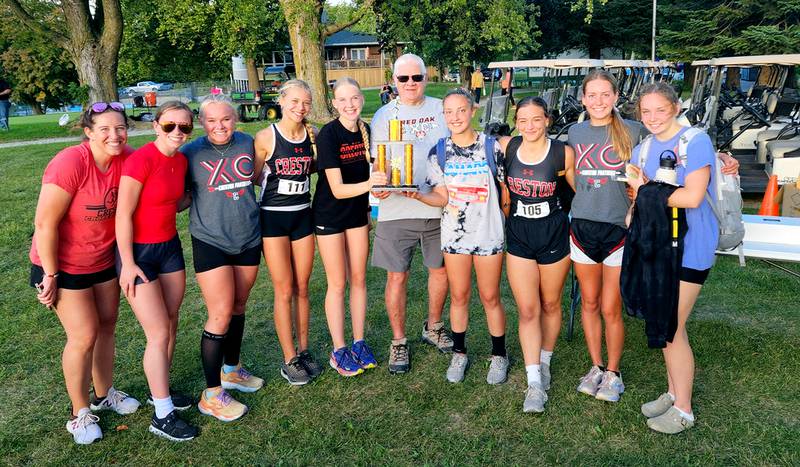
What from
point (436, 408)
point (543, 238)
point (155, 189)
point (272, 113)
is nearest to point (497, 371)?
point (436, 408)

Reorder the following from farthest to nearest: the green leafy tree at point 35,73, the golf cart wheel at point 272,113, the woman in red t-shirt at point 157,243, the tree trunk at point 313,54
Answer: the green leafy tree at point 35,73
the golf cart wheel at point 272,113
the tree trunk at point 313,54
the woman in red t-shirt at point 157,243

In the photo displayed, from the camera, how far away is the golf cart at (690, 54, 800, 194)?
9049 millimetres

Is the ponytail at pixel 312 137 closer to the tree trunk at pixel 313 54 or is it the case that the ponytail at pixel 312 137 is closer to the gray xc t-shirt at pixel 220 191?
the gray xc t-shirt at pixel 220 191

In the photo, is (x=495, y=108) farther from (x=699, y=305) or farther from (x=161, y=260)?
(x=161, y=260)

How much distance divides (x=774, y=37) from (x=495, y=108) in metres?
18.2

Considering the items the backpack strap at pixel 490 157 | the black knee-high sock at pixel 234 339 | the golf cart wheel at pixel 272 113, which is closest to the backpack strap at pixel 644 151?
the backpack strap at pixel 490 157

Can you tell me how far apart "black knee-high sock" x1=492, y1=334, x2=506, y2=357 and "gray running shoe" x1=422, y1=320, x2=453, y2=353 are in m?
0.50

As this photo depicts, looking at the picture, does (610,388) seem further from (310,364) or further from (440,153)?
(310,364)

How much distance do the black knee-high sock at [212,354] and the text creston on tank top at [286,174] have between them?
32.2 inches

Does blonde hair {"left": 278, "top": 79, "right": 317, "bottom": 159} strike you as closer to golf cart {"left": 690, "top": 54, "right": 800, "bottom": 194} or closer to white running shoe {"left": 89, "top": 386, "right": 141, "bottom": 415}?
white running shoe {"left": 89, "top": 386, "right": 141, "bottom": 415}

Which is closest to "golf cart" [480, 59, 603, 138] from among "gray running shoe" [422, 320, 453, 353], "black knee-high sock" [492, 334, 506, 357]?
"gray running shoe" [422, 320, 453, 353]

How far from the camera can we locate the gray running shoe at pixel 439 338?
14.9 ft

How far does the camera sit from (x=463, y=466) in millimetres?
3211

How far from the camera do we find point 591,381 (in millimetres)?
3865
